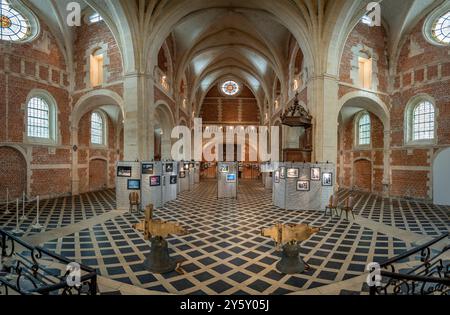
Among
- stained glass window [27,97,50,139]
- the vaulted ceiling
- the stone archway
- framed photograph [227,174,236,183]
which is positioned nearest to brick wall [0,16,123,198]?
stained glass window [27,97,50,139]

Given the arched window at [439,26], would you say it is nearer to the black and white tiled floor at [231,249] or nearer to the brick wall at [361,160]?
the brick wall at [361,160]

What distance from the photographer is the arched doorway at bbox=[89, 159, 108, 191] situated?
17.4 meters

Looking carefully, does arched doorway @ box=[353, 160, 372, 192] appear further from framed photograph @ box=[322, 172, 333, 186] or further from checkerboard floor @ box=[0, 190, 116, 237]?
checkerboard floor @ box=[0, 190, 116, 237]

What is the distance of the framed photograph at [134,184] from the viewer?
11.5 metres

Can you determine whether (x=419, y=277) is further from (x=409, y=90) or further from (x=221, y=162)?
(x=409, y=90)

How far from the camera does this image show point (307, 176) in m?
11.5

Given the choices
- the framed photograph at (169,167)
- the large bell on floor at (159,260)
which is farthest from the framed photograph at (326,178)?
the large bell on floor at (159,260)

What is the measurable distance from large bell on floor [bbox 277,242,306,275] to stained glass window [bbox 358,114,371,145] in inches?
643

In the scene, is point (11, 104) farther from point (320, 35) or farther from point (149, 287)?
point (320, 35)

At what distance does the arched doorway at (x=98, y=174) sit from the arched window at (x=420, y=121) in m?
23.1

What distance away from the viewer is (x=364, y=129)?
1789cm

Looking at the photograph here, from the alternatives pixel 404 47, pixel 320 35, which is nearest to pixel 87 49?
pixel 320 35

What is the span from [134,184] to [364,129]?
18.1 metres

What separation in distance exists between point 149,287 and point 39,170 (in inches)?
553
